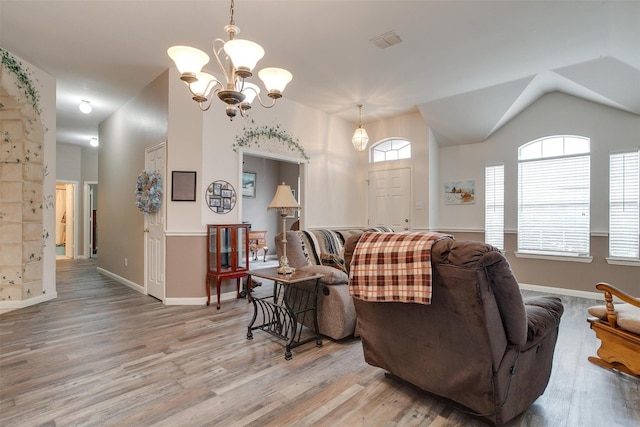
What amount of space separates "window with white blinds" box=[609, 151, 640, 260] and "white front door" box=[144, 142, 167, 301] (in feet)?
20.1

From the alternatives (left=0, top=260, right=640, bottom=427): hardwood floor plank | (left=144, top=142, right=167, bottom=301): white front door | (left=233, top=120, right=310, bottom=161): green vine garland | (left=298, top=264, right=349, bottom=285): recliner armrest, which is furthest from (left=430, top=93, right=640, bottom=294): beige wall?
(left=144, top=142, right=167, bottom=301): white front door

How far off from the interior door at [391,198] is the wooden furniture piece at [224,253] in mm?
3004

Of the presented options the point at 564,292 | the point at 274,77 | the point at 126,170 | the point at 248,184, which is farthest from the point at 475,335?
the point at 248,184

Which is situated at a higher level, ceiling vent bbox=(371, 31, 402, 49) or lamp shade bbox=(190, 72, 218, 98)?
ceiling vent bbox=(371, 31, 402, 49)

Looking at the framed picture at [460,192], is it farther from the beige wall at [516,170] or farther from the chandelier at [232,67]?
the chandelier at [232,67]

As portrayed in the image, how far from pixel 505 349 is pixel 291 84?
165 inches

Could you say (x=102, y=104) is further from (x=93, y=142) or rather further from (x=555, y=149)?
(x=555, y=149)

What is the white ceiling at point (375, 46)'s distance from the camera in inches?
117

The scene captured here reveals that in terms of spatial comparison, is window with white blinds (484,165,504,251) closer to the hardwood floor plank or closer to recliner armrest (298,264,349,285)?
the hardwood floor plank

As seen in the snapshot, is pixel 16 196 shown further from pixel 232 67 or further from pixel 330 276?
pixel 330 276

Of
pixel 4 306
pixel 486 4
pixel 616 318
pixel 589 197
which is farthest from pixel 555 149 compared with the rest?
pixel 4 306

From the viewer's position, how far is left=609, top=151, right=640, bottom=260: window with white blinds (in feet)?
14.2

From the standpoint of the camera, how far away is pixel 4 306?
3.95m

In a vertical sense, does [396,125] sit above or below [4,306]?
above
